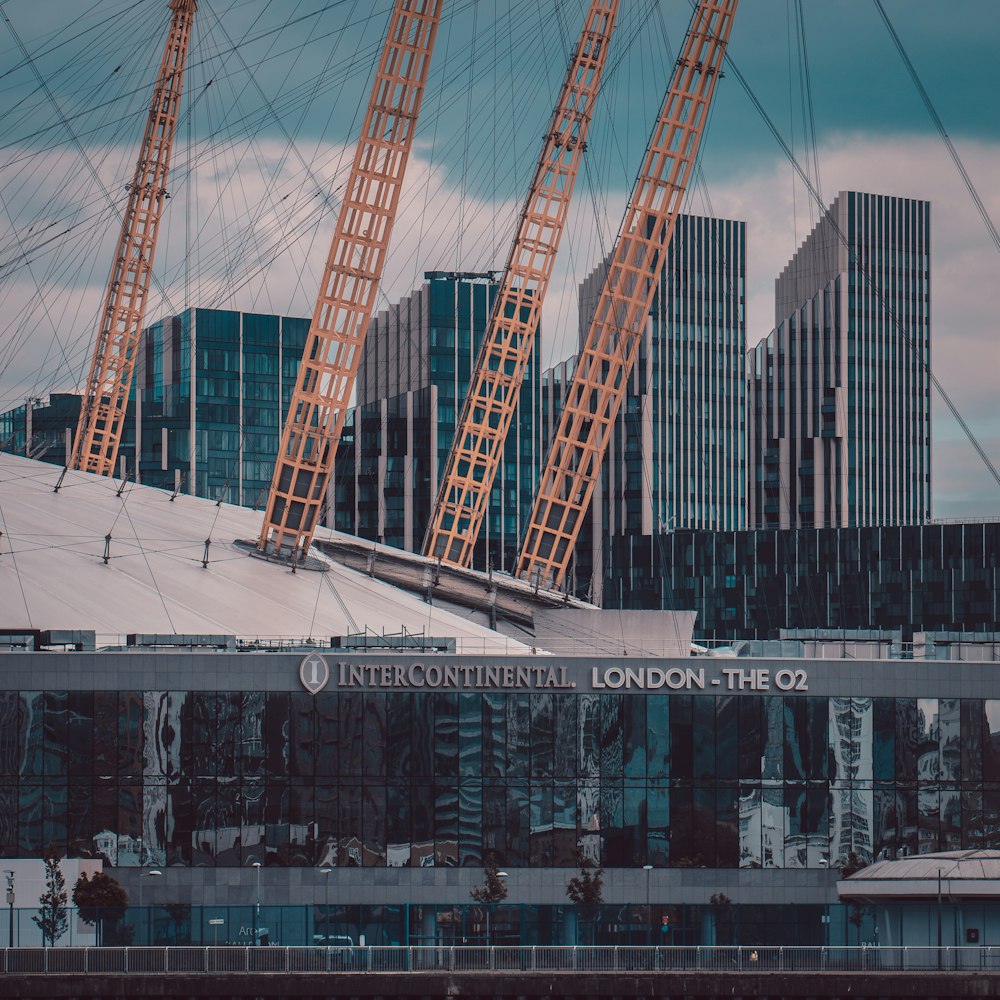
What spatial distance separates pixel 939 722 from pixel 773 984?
20.0 meters

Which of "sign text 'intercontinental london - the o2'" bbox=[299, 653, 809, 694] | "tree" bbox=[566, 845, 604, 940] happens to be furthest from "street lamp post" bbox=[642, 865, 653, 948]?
"sign text 'intercontinental london - the o2'" bbox=[299, 653, 809, 694]

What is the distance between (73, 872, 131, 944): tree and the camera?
83688mm

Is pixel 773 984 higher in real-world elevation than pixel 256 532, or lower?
lower

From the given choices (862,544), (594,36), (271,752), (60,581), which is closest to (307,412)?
(60,581)

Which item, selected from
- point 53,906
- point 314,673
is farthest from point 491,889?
point 53,906

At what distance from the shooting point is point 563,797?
8981cm

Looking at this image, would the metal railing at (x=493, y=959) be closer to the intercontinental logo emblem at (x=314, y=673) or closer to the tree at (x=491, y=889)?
the tree at (x=491, y=889)

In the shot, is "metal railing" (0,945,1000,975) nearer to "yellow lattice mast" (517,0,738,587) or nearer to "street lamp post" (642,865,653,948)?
"street lamp post" (642,865,653,948)

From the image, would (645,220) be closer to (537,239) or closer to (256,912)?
(537,239)

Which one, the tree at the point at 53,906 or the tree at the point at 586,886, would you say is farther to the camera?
the tree at the point at 586,886

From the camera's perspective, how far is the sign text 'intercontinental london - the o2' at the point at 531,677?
295ft

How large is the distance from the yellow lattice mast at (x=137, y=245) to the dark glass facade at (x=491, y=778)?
60437 millimetres

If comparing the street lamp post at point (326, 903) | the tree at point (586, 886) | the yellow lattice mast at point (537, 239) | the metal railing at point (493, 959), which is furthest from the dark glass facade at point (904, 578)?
the metal railing at point (493, 959)

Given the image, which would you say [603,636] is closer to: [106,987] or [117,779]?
[117,779]
